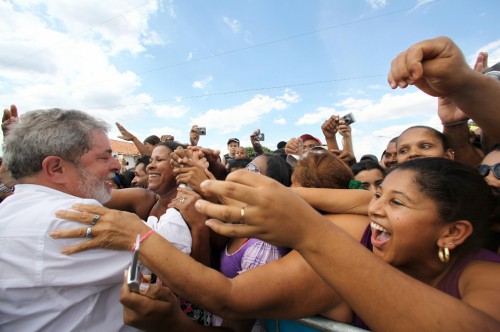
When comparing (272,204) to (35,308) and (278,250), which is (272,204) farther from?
(35,308)

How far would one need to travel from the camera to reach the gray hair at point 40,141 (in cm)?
165

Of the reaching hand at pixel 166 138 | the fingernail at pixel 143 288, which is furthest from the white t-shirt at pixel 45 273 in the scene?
the reaching hand at pixel 166 138

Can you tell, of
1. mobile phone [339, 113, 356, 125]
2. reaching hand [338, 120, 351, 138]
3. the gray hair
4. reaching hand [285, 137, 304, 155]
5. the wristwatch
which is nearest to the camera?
the gray hair

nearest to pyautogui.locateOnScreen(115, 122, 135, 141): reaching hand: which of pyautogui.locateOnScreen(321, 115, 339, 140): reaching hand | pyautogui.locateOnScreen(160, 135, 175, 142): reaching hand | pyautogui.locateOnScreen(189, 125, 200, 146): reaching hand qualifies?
pyautogui.locateOnScreen(160, 135, 175, 142): reaching hand

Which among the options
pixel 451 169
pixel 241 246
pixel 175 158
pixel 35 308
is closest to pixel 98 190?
pixel 175 158

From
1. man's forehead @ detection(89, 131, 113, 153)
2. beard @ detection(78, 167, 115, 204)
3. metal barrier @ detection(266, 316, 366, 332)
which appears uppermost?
man's forehead @ detection(89, 131, 113, 153)

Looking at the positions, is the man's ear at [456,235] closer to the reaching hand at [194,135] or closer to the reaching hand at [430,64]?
the reaching hand at [430,64]

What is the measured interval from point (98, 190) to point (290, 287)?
1424mm

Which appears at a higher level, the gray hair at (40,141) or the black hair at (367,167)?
the gray hair at (40,141)

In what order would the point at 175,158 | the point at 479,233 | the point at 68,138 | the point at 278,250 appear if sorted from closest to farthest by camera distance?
the point at 479,233 < the point at 68,138 < the point at 278,250 < the point at 175,158

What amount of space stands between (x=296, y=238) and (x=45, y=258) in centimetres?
120

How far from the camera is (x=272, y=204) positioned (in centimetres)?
82

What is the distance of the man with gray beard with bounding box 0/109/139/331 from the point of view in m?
1.29

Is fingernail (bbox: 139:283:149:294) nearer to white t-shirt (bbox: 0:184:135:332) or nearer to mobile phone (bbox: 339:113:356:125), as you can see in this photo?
white t-shirt (bbox: 0:184:135:332)
